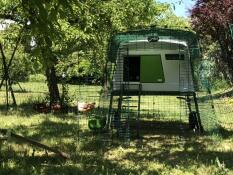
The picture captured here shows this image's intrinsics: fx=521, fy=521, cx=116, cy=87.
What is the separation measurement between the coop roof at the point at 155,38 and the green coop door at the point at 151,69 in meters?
0.86

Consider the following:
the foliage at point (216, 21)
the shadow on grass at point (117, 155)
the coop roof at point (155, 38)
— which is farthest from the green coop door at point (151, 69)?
the foliage at point (216, 21)

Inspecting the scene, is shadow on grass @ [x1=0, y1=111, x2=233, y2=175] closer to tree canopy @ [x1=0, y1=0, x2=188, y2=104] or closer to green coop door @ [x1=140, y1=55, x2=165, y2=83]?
green coop door @ [x1=140, y1=55, x2=165, y2=83]

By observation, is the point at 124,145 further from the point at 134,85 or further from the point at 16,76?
the point at 16,76

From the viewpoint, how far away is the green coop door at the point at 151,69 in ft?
39.0

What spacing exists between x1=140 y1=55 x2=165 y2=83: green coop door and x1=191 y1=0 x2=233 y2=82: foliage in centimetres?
953

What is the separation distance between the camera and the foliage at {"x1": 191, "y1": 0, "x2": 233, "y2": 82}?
2148 centimetres

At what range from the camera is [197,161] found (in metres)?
7.97

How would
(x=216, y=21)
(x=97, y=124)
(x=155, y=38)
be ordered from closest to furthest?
(x=155, y=38), (x=97, y=124), (x=216, y=21)

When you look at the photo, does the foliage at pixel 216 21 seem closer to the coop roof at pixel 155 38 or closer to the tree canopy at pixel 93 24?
the tree canopy at pixel 93 24

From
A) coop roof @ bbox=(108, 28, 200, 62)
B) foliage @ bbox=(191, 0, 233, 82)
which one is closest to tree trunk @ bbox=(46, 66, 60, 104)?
coop roof @ bbox=(108, 28, 200, 62)

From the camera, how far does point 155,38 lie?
10.7m

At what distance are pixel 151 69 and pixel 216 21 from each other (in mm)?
10794

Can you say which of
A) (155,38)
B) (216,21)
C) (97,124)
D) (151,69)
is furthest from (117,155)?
(216,21)

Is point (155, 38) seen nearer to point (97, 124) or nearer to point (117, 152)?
point (97, 124)
